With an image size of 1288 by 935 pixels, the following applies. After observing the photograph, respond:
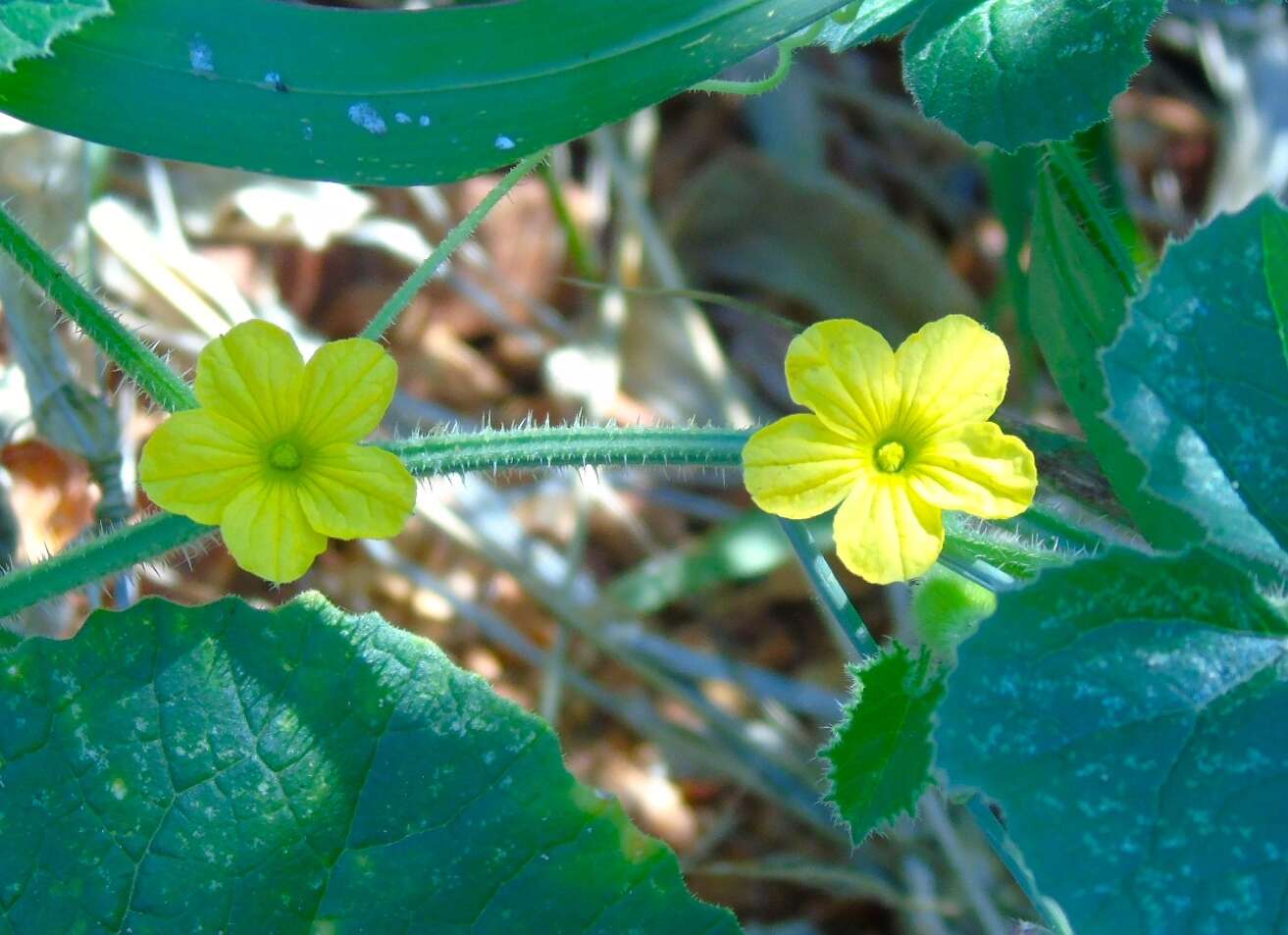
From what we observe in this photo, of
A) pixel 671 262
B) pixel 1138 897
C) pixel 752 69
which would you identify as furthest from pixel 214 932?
pixel 752 69

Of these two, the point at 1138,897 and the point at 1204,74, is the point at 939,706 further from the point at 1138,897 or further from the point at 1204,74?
the point at 1204,74

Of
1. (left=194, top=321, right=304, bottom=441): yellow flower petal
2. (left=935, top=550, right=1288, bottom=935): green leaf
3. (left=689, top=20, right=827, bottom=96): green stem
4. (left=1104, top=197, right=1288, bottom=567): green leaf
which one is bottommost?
(left=935, top=550, right=1288, bottom=935): green leaf

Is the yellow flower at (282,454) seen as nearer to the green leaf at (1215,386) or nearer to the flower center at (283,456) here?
the flower center at (283,456)

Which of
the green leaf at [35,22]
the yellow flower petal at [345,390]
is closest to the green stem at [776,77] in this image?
the yellow flower petal at [345,390]

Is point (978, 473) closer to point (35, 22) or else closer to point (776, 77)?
point (776, 77)

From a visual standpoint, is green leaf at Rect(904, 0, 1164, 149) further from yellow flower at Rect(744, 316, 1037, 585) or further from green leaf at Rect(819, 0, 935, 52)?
yellow flower at Rect(744, 316, 1037, 585)

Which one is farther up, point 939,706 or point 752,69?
point 752,69

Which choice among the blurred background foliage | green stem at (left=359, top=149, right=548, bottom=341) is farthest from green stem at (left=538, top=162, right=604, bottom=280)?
green stem at (left=359, top=149, right=548, bottom=341)

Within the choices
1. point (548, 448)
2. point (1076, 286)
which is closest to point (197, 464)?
point (548, 448)
